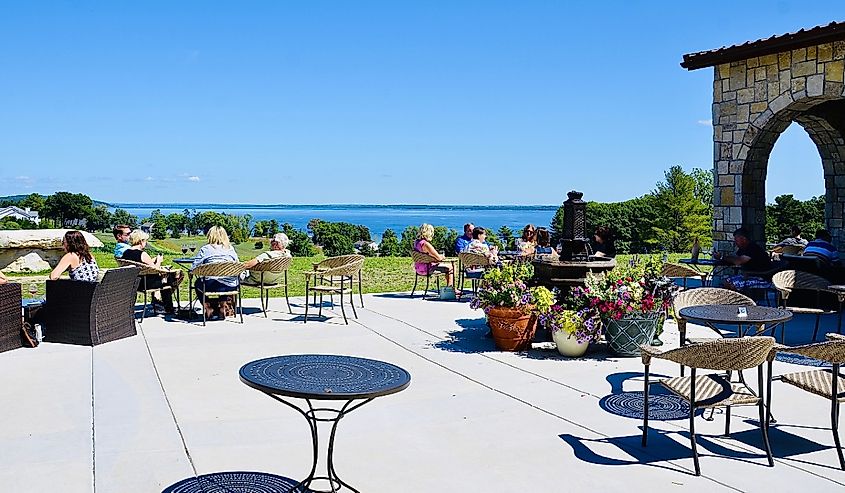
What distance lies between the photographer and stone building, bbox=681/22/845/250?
30.5ft

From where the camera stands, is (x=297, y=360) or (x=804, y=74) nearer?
(x=297, y=360)

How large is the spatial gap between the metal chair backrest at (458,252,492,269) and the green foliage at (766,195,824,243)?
11988mm

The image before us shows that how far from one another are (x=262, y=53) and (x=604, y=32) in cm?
1622

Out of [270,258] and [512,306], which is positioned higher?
[270,258]

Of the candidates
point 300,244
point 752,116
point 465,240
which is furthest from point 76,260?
point 300,244

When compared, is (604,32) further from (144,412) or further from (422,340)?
(144,412)

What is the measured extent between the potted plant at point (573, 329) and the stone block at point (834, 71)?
5.00m

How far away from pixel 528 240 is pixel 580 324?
4.37 metres

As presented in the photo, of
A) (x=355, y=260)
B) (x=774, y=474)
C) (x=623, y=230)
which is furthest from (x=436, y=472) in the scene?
(x=623, y=230)

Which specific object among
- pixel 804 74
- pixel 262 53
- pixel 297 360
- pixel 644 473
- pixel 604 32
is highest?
pixel 262 53

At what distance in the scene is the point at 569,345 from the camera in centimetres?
662

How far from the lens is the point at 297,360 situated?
360 cm

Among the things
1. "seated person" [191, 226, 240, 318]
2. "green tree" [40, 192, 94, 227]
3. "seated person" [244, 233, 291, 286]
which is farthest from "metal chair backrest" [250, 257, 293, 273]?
"green tree" [40, 192, 94, 227]

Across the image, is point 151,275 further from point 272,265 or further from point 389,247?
point 389,247
